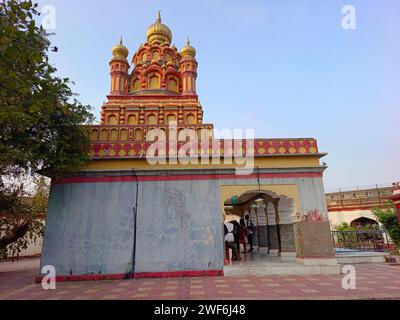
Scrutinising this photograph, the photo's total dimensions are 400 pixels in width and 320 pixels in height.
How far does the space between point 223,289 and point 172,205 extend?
3.41 m

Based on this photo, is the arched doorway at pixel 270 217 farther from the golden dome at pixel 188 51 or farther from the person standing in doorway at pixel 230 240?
the golden dome at pixel 188 51

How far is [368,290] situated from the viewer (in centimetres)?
682

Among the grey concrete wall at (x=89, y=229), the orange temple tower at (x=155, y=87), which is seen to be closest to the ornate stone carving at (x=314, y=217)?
the grey concrete wall at (x=89, y=229)

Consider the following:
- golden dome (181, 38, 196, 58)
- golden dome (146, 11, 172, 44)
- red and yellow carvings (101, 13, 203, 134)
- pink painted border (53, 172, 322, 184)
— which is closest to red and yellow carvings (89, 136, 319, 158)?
pink painted border (53, 172, 322, 184)

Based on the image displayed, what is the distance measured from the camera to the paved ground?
648 cm

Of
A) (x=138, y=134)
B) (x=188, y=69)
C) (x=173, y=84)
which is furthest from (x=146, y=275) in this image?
(x=188, y=69)

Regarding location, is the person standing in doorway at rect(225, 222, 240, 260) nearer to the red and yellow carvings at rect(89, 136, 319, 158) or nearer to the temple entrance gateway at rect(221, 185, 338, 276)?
the temple entrance gateway at rect(221, 185, 338, 276)

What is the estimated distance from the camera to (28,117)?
6344mm

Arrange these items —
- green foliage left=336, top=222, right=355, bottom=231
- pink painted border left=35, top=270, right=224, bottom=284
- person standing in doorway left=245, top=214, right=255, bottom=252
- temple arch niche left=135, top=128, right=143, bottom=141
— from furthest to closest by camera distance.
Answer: green foliage left=336, top=222, right=355, bottom=231, person standing in doorway left=245, top=214, right=255, bottom=252, temple arch niche left=135, top=128, right=143, bottom=141, pink painted border left=35, top=270, right=224, bottom=284

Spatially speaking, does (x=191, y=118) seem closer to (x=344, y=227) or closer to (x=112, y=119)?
(x=112, y=119)

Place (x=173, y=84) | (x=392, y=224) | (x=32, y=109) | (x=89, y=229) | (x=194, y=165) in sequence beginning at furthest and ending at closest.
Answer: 1. (x=173, y=84)
2. (x=392, y=224)
3. (x=194, y=165)
4. (x=89, y=229)
5. (x=32, y=109)

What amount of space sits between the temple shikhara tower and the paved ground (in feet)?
2.33

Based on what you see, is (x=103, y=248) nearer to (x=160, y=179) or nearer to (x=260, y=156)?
(x=160, y=179)
